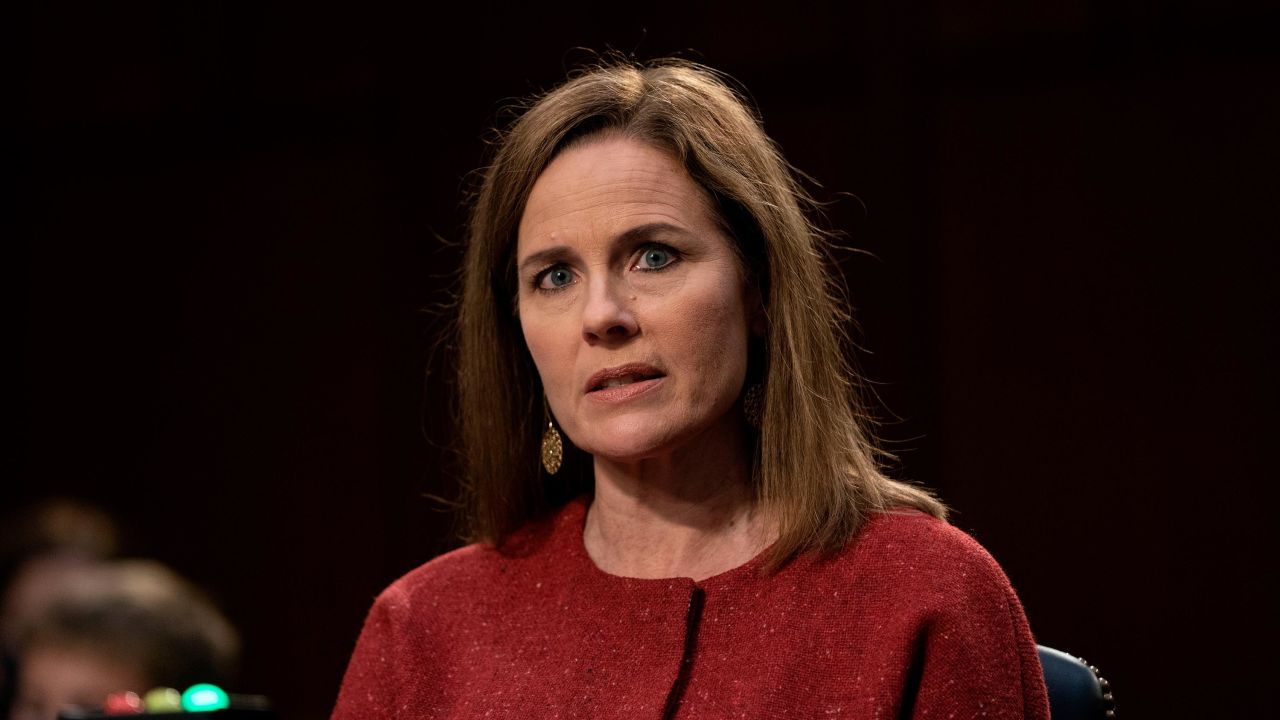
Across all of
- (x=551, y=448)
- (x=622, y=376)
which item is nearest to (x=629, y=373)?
A: (x=622, y=376)

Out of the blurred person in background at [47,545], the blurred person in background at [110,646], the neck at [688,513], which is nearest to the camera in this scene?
the neck at [688,513]

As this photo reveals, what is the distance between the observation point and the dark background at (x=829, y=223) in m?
3.50

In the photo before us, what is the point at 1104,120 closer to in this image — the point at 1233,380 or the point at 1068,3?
the point at 1068,3

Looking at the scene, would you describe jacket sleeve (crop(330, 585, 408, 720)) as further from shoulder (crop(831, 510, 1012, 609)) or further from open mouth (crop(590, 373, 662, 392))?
shoulder (crop(831, 510, 1012, 609))

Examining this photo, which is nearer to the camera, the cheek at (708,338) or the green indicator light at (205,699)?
the green indicator light at (205,699)

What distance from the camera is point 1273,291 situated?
11.2 ft

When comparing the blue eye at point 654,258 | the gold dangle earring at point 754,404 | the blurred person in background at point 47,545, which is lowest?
the blurred person in background at point 47,545

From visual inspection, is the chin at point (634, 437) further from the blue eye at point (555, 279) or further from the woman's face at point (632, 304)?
the blue eye at point (555, 279)

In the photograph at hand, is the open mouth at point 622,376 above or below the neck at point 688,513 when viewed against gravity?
above

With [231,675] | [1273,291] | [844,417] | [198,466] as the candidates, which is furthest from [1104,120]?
[198,466]

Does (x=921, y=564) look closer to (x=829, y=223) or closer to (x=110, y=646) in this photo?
(x=110, y=646)

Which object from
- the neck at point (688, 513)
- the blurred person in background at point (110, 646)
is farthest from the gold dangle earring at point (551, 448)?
the blurred person in background at point (110, 646)

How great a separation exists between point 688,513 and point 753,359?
216 millimetres

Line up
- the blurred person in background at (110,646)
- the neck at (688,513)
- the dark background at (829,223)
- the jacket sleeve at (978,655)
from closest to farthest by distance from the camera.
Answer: the jacket sleeve at (978,655) → the neck at (688,513) → the blurred person in background at (110,646) → the dark background at (829,223)
